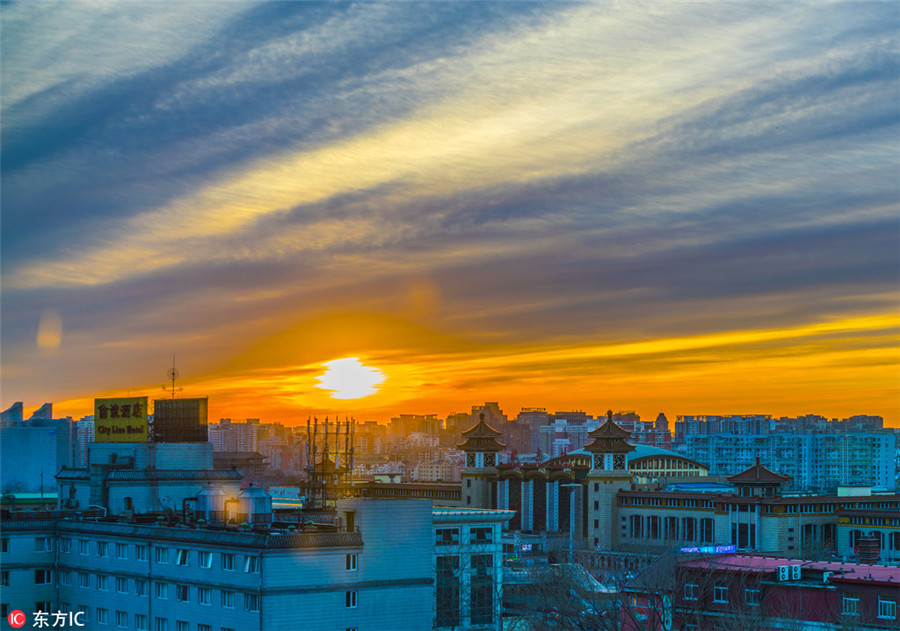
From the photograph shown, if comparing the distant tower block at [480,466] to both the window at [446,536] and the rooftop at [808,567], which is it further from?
the rooftop at [808,567]

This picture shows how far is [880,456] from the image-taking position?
194 m

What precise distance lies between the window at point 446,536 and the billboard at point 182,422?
21.0m

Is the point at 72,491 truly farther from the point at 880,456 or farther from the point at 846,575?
the point at 880,456

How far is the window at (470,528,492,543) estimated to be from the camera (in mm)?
54031

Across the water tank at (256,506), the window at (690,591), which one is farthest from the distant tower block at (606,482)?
the water tank at (256,506)

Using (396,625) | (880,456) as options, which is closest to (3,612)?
(396,625)

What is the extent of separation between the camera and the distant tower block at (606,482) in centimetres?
9044

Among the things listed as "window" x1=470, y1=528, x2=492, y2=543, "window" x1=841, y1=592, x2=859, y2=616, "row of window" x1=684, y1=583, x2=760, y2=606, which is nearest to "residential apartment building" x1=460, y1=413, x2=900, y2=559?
"window" x1=470, y1=528, x2=492, y2=543

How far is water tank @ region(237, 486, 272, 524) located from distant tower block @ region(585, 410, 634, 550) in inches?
1851

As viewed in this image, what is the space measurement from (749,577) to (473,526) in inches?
561

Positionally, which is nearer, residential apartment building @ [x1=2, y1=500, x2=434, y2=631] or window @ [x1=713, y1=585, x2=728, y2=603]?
residential apartment building @ [x1=2, y1=500, x2=434, y2=631]

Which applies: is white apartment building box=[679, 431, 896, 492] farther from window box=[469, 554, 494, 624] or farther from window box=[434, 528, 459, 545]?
window box=[434, 528, 459, 545]

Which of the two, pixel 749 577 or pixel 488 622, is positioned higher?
pixel 749 577

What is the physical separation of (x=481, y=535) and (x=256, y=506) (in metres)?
11.9
